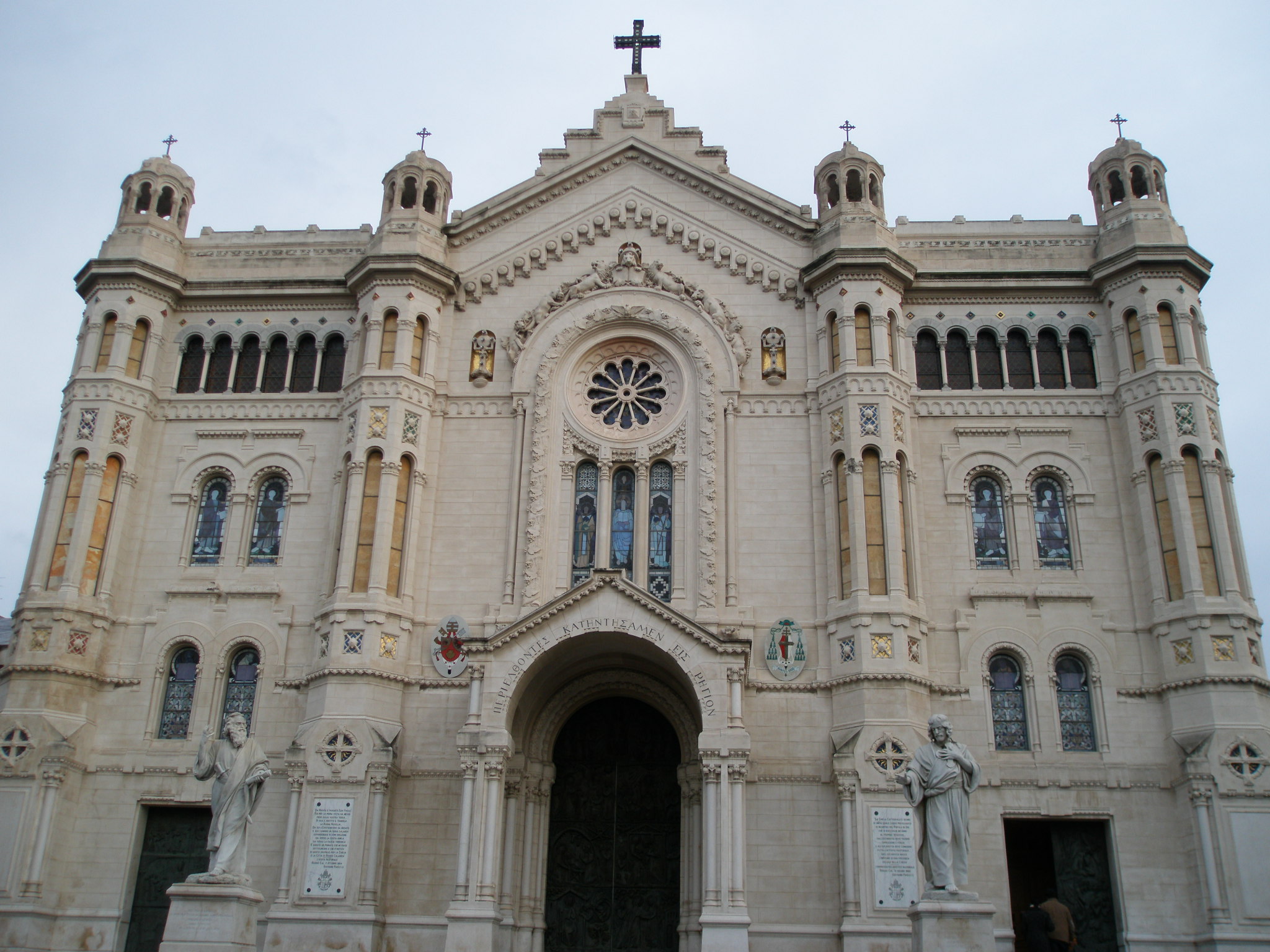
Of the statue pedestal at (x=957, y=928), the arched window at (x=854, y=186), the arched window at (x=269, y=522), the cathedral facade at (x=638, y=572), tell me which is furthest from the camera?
the arched window at (x=854, y=186)

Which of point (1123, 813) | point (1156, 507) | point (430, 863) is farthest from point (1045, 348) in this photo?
point (430, 863)

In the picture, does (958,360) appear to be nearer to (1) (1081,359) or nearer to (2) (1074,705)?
(1) (1081,359)

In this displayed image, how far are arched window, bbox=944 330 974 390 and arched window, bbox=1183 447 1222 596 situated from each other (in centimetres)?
485

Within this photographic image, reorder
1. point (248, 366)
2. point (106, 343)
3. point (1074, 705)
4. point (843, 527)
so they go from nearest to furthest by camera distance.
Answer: point (1074, 705) → point (843, 527) → point (106, 343) → point (248, 366)

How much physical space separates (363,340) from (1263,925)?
21.5m

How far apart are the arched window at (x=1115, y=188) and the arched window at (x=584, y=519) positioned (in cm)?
1390

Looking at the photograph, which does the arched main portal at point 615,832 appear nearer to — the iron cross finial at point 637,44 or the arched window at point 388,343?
the arched window at point 388,343

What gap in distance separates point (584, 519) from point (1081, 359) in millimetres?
11982

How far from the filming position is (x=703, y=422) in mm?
26078

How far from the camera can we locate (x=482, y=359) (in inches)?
1073

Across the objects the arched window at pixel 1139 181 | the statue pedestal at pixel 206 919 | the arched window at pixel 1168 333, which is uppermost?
the arched window at pixel 1139 181

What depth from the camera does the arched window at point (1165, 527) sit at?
2381 cm

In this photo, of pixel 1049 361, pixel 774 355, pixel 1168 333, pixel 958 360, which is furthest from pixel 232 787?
pixel 1168 333

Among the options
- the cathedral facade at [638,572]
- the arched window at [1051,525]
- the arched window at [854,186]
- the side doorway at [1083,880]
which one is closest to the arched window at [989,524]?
the cathedral facade at [638,572]
